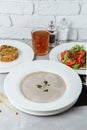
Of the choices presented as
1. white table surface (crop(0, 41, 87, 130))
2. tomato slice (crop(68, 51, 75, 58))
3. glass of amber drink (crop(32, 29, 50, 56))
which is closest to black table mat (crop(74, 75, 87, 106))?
white table surface (crop(0, 41, 87, 130))

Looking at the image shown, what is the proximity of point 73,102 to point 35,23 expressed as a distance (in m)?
0.44

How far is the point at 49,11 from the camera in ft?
3.89

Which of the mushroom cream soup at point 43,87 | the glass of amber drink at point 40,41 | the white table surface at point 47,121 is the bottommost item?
the white table surface at point 47,121

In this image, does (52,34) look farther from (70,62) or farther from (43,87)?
(43,87)

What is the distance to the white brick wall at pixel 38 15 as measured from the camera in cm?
117

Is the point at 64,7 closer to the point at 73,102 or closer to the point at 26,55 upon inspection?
the point at 26,55

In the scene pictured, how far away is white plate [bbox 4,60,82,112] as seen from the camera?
0.88 meters

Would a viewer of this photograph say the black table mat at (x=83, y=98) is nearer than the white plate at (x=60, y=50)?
Yes

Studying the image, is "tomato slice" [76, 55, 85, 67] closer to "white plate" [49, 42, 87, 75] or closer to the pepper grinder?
"white plate" [49, 42, 87, 75]

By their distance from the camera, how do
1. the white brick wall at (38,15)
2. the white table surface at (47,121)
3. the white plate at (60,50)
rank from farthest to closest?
the white brick wall at (38,15) < the white plate at (60,50) < the white table surface at (47,121)

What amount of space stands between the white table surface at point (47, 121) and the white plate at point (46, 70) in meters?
0.04

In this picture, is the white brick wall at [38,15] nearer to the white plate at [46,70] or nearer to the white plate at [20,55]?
the white plate at [20,55]

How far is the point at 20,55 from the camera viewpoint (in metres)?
1.12

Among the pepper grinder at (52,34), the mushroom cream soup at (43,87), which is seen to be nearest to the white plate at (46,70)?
the mushroom cream soup at (43,87)
